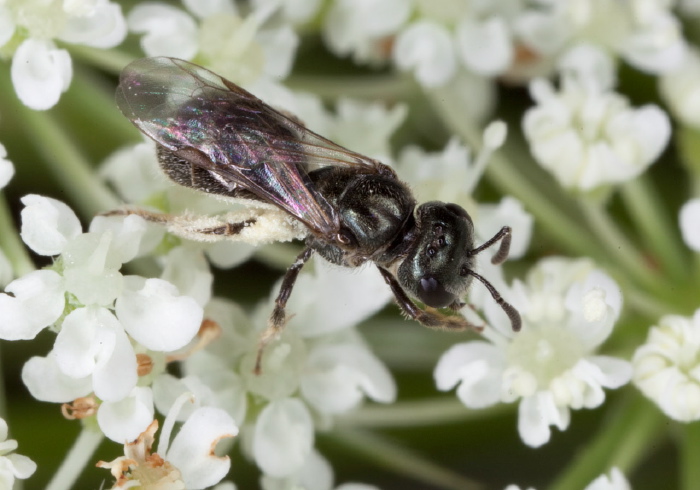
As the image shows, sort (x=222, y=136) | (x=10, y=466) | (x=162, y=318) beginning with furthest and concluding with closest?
1. (x=222, y=136)
2. (x=162, y=318)
3. (x=10, y=466)

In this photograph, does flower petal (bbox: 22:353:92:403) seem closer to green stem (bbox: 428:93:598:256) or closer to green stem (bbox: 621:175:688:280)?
green stem (bbox: 428:93:598:256)

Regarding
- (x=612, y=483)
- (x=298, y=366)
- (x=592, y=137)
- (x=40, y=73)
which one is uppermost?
(x=40, y=73)

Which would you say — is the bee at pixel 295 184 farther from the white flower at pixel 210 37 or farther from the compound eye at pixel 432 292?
the white flower at pixel 210 37

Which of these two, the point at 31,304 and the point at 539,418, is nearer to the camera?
the point at 31,304

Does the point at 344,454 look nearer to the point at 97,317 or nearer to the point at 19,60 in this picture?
the point at 97,317

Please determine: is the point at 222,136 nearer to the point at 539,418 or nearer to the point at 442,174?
the point at 442,174

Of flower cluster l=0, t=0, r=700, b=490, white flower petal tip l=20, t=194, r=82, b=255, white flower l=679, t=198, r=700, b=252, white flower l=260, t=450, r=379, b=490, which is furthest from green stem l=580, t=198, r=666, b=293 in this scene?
white flower petal tip l=20, t=194, r=82, b=255

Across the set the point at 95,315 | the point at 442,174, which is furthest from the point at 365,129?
the point at 95,315

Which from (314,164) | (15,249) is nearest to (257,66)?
(314,164)
